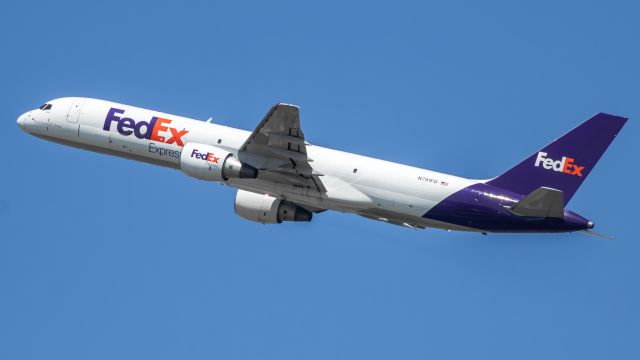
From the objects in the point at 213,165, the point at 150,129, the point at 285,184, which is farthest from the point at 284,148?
the point at 150,129

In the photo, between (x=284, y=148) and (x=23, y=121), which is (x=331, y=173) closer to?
(x=284, y=148)

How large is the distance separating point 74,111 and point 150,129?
15.7 ft

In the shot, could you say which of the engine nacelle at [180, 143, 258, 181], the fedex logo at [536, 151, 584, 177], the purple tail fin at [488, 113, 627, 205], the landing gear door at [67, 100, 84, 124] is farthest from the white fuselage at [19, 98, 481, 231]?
the fedex logo at [536, 151, 584, 177]

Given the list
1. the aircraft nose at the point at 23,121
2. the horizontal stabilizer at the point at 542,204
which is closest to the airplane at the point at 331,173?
the horizontal stabilizer at the point at 542,204

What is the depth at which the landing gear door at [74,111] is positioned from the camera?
55.1 metres

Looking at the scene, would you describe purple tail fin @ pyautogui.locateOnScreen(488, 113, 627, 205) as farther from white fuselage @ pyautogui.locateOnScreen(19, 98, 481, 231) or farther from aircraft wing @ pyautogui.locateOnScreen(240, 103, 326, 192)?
aircraft wing @ pyautogui.locateOnScreen(240, 103, 326, 192)

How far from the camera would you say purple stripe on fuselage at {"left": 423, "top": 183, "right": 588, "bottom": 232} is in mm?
48031

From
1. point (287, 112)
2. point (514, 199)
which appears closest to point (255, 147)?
point (287, 112)

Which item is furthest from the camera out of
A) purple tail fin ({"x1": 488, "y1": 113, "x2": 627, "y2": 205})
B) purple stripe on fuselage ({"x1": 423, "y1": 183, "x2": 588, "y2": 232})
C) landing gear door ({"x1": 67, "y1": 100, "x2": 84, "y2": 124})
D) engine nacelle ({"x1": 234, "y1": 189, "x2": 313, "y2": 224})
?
landing gear door ({"x1": 67, "y1": 100, "x2": 84, "y2": 124})

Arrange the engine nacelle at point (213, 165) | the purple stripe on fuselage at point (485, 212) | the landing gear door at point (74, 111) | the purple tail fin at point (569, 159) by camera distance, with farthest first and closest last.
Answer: the landing gear door at point (74, 111), the engine nacelle at point (213, 165), the purple stripe on fuselage at point (485, 212), the purple tail fin at point (569, 159)

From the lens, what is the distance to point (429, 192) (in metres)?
49.9

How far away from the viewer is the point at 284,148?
1953 inches

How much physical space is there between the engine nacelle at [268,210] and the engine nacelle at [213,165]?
3.06 metres

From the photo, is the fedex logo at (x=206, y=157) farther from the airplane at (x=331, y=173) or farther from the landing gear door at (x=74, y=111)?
the landing gear door at (x=74, y=111)
